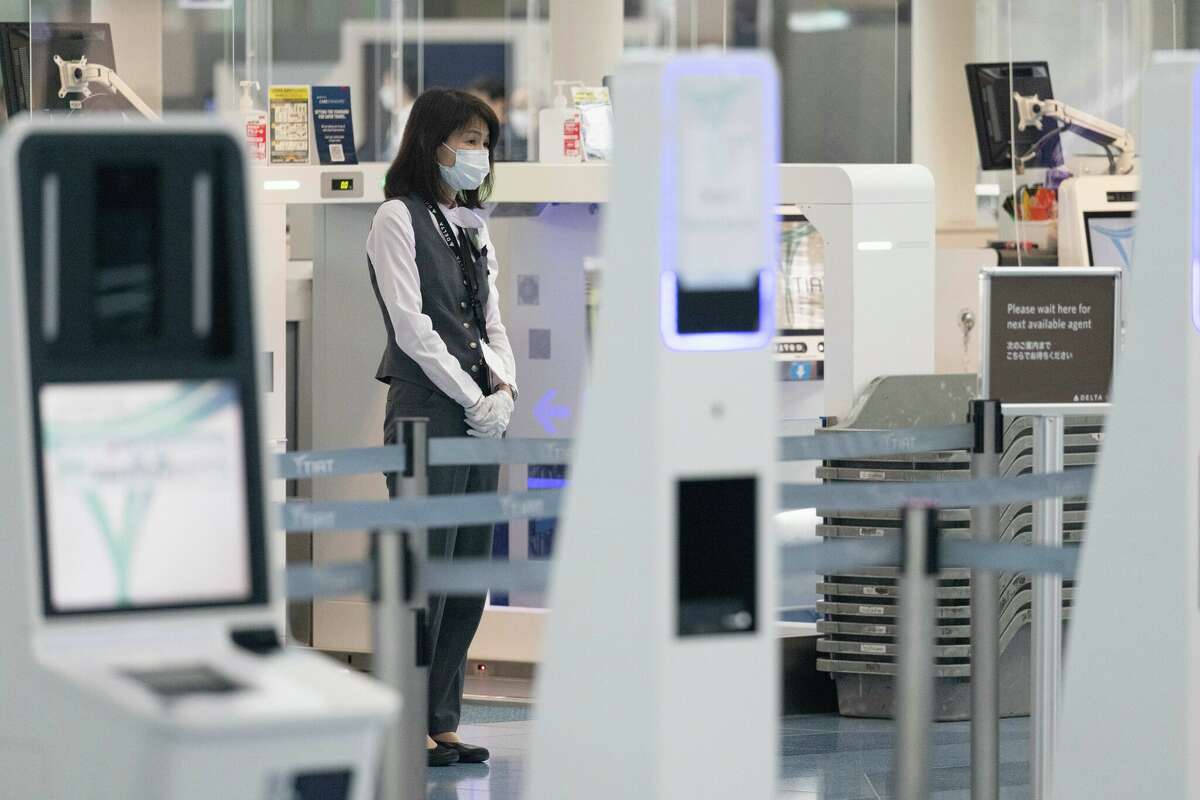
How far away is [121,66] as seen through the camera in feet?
21.9

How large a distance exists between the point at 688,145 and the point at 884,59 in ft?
26.7

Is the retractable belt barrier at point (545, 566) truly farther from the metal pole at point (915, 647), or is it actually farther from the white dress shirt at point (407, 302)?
the white dress shirt at point (407, 302)

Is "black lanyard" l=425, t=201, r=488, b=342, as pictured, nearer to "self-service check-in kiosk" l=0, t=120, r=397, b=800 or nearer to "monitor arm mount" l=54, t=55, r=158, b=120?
"monitor arm mount" l=54, t=55, r=158, b=120

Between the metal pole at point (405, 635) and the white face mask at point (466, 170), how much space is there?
3.42 ft

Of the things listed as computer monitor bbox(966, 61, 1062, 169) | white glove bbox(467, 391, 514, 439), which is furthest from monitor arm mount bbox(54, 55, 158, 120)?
computer monitor bbox(966, 61, 1062, 169)

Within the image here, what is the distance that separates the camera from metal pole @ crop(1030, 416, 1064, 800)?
4.85m

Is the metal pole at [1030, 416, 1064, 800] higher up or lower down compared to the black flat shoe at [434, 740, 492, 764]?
higher up

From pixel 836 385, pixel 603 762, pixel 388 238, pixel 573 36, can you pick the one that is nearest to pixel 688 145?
pixel 603 762

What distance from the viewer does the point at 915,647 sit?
3885mm

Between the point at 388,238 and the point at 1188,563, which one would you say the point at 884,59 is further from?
the point at 1188,563

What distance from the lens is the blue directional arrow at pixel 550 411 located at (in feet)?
23.7

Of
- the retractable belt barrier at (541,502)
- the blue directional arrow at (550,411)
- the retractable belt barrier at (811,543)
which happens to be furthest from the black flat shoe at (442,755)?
the blue directional arrow at (550,411)

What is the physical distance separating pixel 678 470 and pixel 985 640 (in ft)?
5.54

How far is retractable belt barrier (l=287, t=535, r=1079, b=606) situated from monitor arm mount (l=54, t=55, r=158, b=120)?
2.86 m
